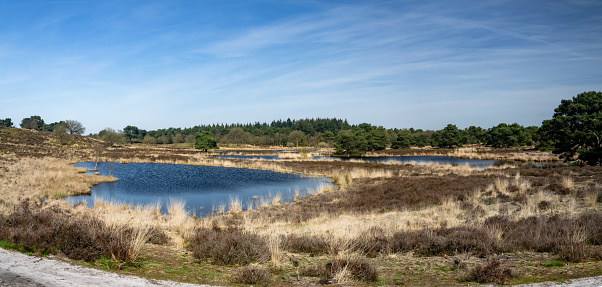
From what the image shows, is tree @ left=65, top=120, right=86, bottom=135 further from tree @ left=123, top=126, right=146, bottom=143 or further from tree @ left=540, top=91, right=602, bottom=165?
tree @ left=540, top=91, right=602, bottom=165

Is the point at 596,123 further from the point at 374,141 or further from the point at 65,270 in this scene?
the point at 374,141

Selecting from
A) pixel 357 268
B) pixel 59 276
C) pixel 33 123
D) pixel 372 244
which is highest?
pixel 33 123

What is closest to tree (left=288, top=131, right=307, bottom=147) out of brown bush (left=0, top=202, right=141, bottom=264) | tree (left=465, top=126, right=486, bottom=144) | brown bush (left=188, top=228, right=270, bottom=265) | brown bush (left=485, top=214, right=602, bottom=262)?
tree (left=465, top=126, right=486, bottom=144)

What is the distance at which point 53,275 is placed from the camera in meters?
6.38

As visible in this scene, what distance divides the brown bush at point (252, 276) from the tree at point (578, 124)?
3446cm

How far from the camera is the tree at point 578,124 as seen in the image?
3222cm

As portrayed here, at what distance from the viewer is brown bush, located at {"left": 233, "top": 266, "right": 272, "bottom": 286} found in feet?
22.3

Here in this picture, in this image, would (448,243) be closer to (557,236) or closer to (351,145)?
(557,236)

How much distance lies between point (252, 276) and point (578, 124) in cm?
4004

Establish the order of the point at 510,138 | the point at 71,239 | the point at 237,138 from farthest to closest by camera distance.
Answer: the point at 237,138
the point at 510,138
the point at 71,239

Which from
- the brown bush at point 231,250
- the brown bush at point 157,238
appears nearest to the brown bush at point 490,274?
the brown bush at point 231,250

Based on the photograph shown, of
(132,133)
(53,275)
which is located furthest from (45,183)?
(132,133)

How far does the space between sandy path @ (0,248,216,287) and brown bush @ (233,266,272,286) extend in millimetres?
1086

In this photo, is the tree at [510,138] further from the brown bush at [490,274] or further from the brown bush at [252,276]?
the brown bush at [252,276]
